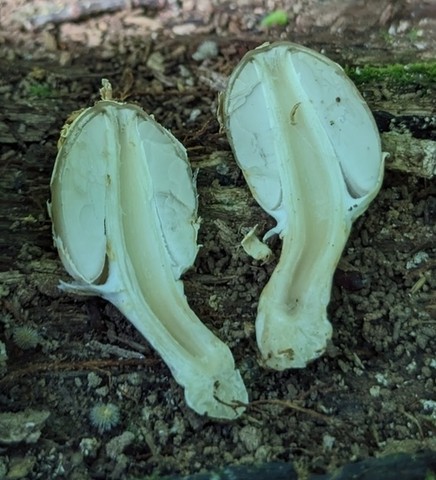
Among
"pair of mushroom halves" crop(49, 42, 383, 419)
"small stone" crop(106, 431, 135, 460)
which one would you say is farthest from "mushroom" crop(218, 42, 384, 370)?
"small stone" crop(106, 431, 135, 460)

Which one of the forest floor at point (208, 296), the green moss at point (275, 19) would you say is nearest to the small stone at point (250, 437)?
the forest floor at point (208, 296)

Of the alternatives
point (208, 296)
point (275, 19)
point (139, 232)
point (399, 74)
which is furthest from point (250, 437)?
point (275, 19)

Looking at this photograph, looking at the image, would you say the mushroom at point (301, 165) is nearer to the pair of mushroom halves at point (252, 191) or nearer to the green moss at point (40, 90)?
the pair of mushroom halves at point (252, 191)

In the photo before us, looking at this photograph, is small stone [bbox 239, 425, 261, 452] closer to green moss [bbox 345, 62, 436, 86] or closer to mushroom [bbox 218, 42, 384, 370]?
mushroom [bbox 218, 42, 384, 370]

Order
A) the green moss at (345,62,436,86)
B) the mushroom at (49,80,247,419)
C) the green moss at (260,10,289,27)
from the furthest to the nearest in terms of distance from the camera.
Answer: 1. the green moss at (260,10,289,27)
2. the green moss at (345,62,436,86)
3. the mushroom at (49,80,247,419)

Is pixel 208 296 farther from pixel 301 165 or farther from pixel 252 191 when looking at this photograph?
pixel 301 165

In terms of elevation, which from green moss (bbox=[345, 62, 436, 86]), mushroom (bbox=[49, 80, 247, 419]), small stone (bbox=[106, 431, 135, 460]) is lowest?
small stone (bbox=[106, 431, 135, 460])
